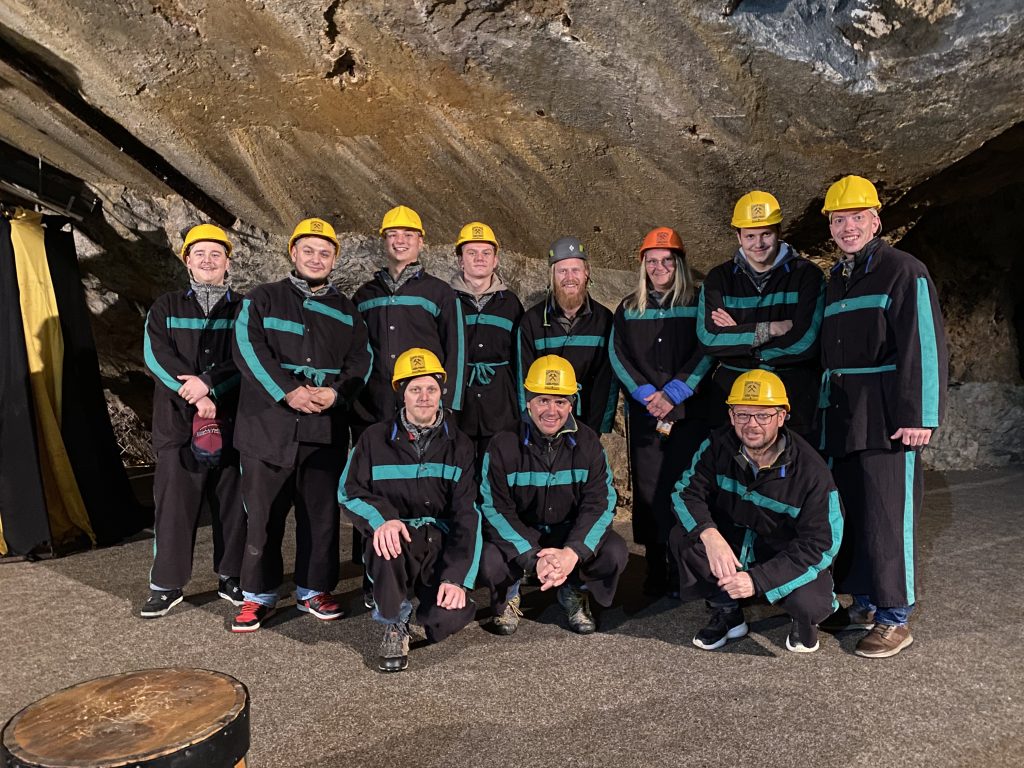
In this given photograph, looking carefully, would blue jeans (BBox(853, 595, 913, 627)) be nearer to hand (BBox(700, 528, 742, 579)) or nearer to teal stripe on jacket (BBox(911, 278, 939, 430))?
hand (BBox(700, 528, 742, 579))

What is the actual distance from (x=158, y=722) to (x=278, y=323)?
236 centimetres

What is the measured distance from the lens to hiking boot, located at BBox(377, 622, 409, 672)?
3.24 m

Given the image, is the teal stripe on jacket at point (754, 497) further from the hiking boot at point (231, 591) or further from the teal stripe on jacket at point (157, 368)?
the teal stripe on jacket at point (157, 368)

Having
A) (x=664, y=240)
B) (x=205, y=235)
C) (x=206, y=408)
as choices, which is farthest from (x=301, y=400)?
(x=664, y=240)

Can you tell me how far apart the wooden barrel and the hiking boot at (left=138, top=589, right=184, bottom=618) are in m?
2.17

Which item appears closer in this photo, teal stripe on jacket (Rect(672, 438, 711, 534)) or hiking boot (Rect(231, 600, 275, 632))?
teal stripe on jacket (Rect(672, 438, 711, 534))

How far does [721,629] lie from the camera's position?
138 inches

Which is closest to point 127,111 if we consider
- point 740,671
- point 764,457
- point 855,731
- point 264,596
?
point 264,596

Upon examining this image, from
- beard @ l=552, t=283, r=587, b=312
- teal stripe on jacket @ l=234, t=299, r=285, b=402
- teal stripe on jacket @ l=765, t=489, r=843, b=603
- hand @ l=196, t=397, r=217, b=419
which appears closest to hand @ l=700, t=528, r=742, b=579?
teal stripe on jacket @ l=765, t=489, r=843, b=603

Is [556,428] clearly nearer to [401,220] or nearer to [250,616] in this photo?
[401,220]

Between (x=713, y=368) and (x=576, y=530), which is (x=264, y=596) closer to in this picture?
(x=576, y=530)

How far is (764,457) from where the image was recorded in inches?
136

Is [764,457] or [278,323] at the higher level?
[278,323]

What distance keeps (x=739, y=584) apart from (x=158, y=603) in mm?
2643
